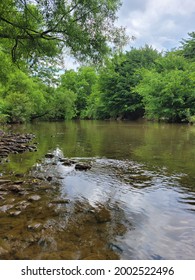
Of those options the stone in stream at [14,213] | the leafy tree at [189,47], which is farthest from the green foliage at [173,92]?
the stone in stream at [14,213]

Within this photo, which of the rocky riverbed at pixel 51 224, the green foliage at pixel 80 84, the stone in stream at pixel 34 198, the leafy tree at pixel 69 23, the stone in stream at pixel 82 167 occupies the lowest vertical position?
the rocky riverbed at pixel 51 224

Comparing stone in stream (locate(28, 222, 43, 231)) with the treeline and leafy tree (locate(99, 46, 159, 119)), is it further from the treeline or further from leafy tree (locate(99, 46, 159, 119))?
leafy tree (locate(99, 46, 159, 119))

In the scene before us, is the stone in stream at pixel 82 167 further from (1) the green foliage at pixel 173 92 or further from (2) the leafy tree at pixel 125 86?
(2) the leafy tree at pixel 125 86

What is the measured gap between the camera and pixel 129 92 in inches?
1601

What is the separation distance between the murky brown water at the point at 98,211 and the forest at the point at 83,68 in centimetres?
424

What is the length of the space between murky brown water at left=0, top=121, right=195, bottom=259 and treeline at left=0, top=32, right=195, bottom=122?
1673 cm

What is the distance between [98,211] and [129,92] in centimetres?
3752

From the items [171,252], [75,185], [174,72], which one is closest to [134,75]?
[174,72]

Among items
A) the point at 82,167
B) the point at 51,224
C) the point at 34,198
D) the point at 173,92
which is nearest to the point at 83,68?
the point at 82,167

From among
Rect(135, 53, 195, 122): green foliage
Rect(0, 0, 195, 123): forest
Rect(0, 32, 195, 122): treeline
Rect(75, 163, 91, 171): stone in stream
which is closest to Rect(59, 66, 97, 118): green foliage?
Rect(0, 0, 195, 123): forest

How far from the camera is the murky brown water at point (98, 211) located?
3311mm

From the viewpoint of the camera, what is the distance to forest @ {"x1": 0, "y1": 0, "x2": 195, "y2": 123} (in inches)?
312

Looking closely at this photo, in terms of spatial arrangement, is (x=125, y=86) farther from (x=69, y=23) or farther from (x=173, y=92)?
(x=69, y=23)

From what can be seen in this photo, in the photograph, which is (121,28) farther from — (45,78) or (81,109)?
(81,109)
